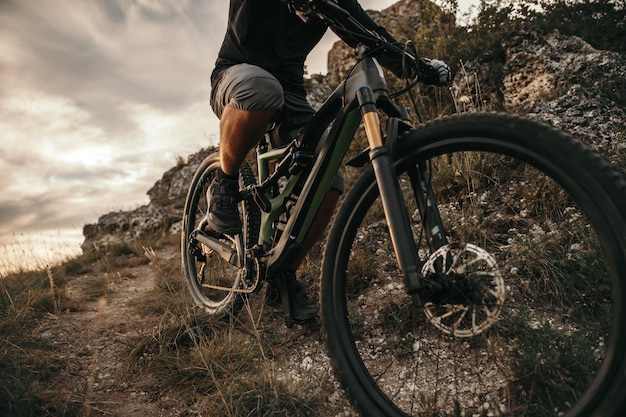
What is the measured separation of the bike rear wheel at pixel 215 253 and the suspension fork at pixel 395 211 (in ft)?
3.86

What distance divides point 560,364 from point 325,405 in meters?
0.97

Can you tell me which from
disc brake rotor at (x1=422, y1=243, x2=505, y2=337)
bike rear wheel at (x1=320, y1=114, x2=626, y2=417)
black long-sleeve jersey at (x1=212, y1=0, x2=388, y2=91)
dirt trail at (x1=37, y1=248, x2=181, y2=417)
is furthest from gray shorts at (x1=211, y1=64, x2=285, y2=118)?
dirt trail at (x1=37, y1=248, x2=181, y2=417)

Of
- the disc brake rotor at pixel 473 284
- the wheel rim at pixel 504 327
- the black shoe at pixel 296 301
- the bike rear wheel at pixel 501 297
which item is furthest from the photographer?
the black shoe at pixel 296 301

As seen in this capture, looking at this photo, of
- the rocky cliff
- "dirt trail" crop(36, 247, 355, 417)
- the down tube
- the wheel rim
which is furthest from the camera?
the rocky cliff

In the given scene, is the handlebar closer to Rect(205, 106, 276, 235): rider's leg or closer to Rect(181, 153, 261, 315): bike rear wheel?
Rect(205, 106, 276, 235): rider's leg

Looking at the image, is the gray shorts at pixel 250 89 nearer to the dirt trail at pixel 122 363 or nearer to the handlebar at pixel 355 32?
the handlebar at pixel 355 32

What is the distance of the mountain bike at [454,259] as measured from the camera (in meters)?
1.05

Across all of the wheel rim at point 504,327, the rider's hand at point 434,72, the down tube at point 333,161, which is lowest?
the wheel rim at point 504,327

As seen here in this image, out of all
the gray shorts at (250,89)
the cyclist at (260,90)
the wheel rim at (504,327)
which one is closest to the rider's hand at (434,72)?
the cyclist at (260,90)

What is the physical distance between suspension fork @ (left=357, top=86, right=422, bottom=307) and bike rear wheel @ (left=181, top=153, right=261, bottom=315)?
1.18 meters

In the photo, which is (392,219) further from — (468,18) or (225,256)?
(468,18)

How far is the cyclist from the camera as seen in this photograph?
2.01 meters

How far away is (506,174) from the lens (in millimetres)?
2309

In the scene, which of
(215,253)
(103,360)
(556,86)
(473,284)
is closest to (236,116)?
(215,253)
